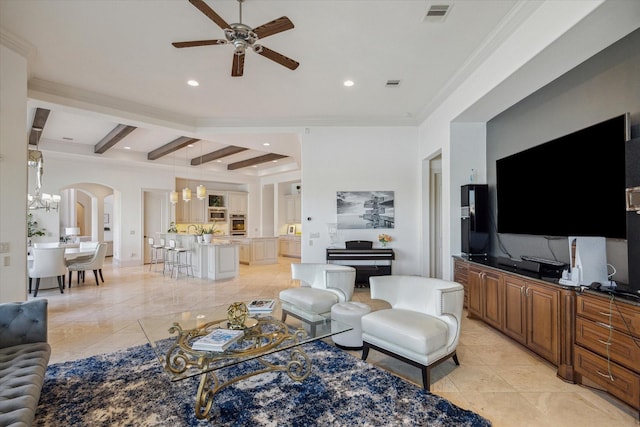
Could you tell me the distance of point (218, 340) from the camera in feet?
7.12

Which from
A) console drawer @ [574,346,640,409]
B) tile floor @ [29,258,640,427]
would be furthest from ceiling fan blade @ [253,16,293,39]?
console drawer @ [574,346,640,409]

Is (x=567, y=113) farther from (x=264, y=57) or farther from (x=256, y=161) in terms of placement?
(x=256, y=161)

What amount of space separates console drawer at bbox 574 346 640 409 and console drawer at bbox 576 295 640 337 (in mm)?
273

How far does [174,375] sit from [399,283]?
7.02 ft

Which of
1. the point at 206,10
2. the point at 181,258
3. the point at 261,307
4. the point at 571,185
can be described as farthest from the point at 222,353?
the point at 181,258

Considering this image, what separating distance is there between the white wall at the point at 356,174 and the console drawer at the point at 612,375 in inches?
136

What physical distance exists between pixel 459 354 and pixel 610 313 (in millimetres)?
1291

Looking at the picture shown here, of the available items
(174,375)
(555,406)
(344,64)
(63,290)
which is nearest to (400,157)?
(344,64)

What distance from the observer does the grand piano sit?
541 cm

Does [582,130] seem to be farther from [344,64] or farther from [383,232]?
[383,232]

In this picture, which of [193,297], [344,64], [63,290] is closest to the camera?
[344,64]

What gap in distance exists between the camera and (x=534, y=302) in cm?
282

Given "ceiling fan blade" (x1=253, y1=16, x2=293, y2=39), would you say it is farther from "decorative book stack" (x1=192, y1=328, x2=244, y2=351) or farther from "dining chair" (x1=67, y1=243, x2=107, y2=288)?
"dining chair" (x1=67, y1=243, x2=107, y2=288)

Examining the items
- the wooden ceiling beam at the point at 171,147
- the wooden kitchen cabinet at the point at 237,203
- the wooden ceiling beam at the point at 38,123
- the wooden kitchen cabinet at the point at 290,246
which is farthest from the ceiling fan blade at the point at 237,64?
the wooden kitchen cabinet at the point at 237,203
